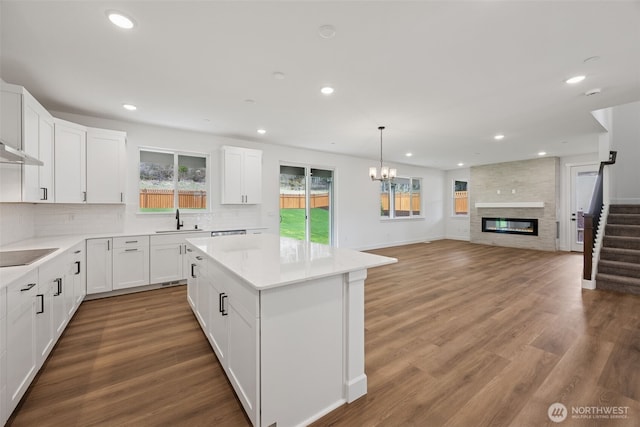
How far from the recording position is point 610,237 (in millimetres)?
4594

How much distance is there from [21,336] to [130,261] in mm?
2312

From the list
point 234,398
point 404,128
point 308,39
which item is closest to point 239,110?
point 308,39

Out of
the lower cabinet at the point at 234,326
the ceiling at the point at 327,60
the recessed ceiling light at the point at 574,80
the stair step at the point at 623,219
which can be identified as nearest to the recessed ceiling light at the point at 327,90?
the ceiling at the point at 327,60

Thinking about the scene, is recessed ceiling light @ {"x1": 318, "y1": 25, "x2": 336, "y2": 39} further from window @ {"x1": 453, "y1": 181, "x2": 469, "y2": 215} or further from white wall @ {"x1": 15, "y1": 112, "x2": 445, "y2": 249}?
window @ {"x1": 453, "y1": 181, "x2": 469, "y2": 215}

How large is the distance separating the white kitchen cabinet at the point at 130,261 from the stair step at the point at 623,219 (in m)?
8.24

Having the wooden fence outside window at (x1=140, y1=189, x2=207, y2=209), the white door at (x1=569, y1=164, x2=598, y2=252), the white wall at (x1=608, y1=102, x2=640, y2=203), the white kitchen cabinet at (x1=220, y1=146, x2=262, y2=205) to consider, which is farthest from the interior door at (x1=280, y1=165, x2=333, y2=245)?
the white door at (x1=569, y1=164, x2=598, y2=252)

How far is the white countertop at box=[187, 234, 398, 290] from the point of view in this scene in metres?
1.51

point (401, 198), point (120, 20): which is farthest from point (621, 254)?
point (120, 20)

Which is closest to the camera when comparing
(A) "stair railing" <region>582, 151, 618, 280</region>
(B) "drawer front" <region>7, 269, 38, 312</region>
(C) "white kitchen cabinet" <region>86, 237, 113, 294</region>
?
(B) "drawer front" <region>7, 269, 38, 312</region>

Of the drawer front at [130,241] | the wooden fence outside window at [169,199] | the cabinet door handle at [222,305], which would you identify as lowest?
the cabinet door handle at [222,305]

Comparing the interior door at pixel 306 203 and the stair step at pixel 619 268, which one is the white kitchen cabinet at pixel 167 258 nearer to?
the interior door at pixel 306 203

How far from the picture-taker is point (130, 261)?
12.8ft

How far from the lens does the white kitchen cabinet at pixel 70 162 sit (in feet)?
11.1

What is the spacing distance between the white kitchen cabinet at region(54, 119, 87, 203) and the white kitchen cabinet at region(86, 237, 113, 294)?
2.17 feet
